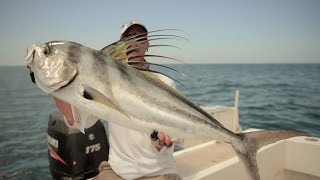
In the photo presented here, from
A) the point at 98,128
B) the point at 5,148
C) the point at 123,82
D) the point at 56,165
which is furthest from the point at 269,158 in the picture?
the point at 5,148

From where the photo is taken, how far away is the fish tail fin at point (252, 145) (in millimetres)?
2697

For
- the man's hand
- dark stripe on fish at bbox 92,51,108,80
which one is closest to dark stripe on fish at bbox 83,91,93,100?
dark stripe on fish at bbox 92,51,108,80

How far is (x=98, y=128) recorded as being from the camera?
5160 mm

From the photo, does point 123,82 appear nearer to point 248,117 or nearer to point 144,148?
point 144,148

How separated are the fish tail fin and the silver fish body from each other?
1.10ft

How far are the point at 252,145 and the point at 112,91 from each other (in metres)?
1.34

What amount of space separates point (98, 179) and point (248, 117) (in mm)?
17785

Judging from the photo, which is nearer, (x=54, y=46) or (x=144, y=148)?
(x=54, y=46)

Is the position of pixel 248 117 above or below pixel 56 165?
below

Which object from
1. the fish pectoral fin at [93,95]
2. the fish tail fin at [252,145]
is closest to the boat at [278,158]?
the fish tail fin at [252,145]

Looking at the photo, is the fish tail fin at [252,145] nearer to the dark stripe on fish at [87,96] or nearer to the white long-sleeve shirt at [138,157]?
the white long-sleeve shirt at [138,157]

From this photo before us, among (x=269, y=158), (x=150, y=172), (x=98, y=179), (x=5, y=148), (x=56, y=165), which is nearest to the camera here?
(x=150, y=172)

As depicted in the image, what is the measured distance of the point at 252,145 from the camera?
2.73m

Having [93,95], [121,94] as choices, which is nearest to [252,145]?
[121,94]
